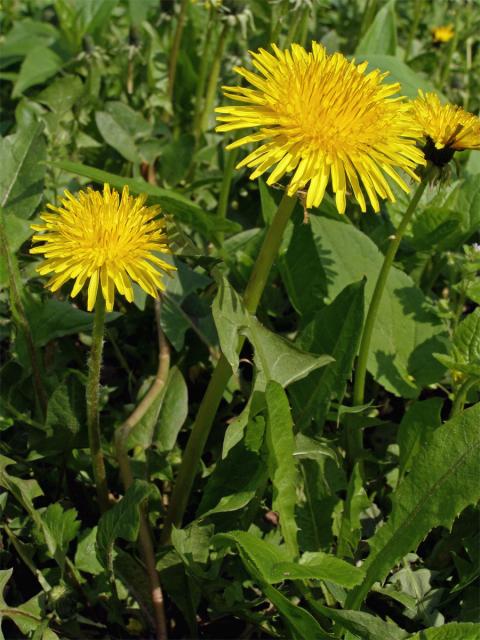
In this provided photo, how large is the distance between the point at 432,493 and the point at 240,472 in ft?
1.36

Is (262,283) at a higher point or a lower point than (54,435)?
higher

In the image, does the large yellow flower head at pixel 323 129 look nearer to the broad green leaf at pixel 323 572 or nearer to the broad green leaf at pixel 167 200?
the broad green leaf at pixel 167 200

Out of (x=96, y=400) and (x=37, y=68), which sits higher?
(x=37, y=68)

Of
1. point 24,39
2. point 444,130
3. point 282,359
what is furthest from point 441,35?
point 282,359

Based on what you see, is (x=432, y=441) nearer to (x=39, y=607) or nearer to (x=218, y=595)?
(x=218, y=595)

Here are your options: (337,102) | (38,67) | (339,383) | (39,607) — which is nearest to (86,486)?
(39,607)

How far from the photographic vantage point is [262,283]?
1.65 m

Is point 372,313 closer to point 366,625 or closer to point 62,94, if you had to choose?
point 366,625

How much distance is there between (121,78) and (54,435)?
1.91 meters

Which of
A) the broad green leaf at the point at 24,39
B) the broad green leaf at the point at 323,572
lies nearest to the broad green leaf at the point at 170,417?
the broad green leaf at the point at 323,572

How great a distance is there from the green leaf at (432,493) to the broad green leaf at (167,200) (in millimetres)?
813

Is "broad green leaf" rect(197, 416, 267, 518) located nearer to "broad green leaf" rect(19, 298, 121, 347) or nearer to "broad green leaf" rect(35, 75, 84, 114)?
"broad green leaf" rect(19, 298, 121, 347)

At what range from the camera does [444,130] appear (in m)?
1.71

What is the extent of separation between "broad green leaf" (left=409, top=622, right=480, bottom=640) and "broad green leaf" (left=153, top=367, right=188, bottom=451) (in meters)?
0.74
